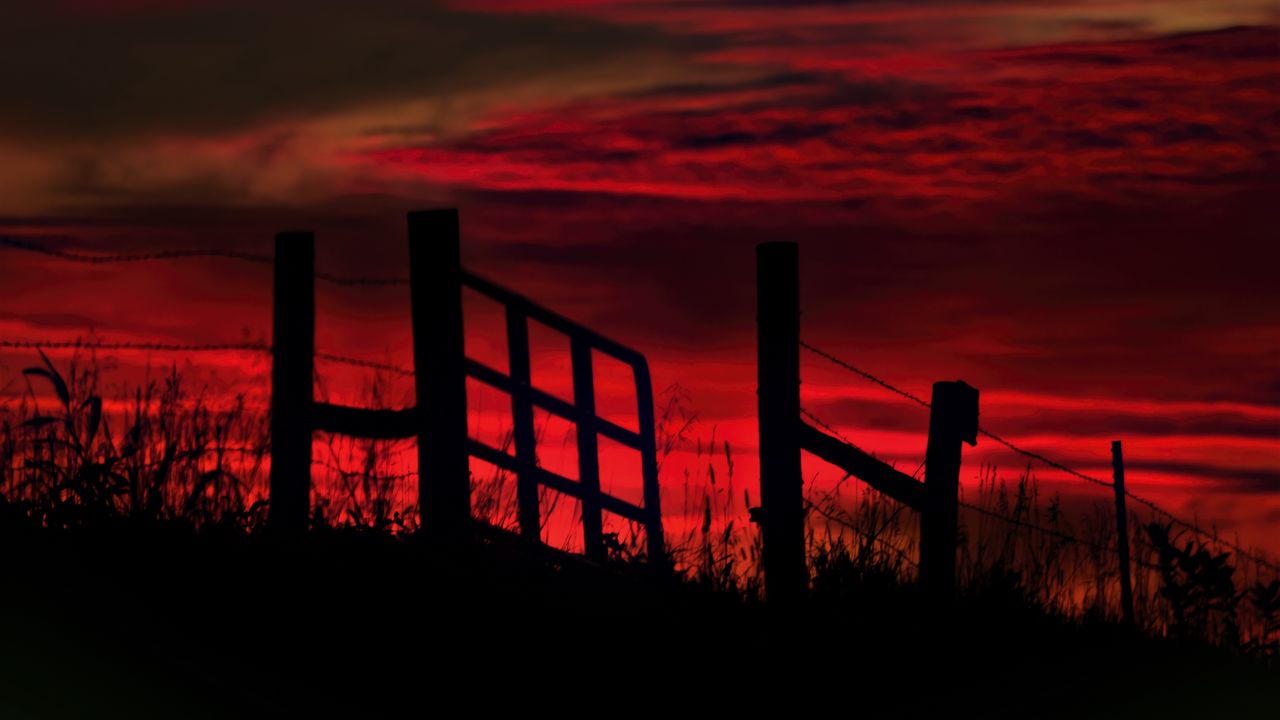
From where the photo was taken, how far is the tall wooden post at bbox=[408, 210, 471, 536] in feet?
22.7

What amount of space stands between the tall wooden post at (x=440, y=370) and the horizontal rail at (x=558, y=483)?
50 cm

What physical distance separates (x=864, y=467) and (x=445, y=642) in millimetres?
2499

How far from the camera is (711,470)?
28.8 feet

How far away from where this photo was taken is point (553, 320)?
780 cm

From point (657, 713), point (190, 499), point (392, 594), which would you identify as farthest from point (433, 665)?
point (190, 499)

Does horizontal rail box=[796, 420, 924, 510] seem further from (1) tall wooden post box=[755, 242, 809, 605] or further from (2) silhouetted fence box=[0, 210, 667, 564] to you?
(2) silhouetted fence box=[0, 210, 667, 564]

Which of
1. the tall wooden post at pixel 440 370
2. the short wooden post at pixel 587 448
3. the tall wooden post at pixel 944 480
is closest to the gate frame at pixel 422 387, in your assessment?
the tall wooden post at pixel 440 370

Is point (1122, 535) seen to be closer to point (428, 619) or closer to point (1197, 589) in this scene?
point (1197, 589)

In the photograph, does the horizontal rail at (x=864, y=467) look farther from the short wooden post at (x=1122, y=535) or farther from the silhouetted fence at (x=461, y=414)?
the short wooden post at (x=1122, y=535)

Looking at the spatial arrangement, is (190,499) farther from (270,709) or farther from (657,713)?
(657,713)

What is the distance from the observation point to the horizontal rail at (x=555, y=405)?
23.8 ft

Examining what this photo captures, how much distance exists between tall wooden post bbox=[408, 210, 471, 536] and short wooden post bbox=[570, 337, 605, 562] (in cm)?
135

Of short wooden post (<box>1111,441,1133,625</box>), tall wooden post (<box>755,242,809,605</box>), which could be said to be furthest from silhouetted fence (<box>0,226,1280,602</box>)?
short wooden post (<box>1111,441,1133,625</box>)

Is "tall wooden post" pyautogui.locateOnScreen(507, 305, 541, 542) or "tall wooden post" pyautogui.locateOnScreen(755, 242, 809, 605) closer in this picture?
"tall wooden post" pyautogui.locateOnScreen(755, 242, 809, 605)
